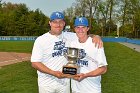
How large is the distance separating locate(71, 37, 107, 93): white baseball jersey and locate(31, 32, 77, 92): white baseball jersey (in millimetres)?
320

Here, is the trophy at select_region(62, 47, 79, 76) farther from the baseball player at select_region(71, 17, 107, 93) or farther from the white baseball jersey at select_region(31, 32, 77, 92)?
the white baseball jersey at select_region(31, 32, 77, 92)

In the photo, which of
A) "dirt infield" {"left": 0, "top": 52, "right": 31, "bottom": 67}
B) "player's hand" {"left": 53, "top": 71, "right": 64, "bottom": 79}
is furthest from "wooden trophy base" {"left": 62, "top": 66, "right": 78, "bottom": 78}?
"dirt infield" {"left": 0, "top": 52, "right": 31, "bottom": 67}

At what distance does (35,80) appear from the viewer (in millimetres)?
13914

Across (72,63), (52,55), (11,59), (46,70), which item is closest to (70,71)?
(72,63)

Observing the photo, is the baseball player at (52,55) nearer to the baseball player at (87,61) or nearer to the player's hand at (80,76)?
the baseball player at (87,61)

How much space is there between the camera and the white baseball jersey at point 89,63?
522 cm

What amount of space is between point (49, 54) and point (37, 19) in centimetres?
9162

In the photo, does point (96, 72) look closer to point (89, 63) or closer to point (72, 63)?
point (89, 63)

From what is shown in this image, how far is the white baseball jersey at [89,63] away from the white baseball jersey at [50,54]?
0.32 meters

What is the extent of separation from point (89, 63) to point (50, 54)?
0.68 meters

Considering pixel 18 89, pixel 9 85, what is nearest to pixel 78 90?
pixel 18 89

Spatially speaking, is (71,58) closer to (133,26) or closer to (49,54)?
(49,54)

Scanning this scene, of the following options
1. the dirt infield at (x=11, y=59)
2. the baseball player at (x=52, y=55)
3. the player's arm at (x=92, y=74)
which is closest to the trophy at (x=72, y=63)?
the player's arm at (x=92, y=74)

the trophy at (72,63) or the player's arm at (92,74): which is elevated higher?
the trophy at (72,63)
